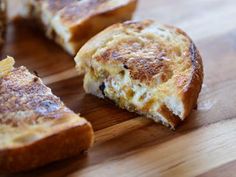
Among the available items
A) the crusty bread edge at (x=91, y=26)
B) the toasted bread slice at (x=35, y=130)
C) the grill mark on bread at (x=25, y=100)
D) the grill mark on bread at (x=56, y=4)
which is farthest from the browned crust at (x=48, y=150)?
the grill mark on bread at (x=56, y=4)

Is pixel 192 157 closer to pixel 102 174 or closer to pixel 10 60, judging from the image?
pixel 102 174

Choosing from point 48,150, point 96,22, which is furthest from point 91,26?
point 48,150

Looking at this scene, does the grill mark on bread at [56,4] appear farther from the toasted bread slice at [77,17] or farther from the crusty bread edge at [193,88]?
the crusty bread edge at [193,88]

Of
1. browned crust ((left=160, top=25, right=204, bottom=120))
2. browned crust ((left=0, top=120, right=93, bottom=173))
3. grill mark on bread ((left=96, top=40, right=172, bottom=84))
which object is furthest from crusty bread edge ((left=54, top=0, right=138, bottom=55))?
browned crust ((left=0, top=120, right=93, bottom=173))

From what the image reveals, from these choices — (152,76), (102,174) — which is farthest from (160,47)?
(102,174)

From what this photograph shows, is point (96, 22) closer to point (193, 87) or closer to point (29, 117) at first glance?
point (193, 87)

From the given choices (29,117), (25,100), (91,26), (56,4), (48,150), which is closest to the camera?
(48,150)

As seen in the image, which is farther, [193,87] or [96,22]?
[96,22]
